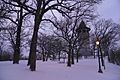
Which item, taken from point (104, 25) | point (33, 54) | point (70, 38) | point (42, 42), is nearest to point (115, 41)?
point (104, 25)

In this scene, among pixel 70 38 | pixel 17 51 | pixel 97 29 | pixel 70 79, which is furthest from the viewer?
pixel 97 29

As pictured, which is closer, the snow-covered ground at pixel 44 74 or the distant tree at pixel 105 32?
the snow-covered ground at pixel 44 74

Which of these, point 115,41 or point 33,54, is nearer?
point 33,54

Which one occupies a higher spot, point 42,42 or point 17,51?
point 42,42

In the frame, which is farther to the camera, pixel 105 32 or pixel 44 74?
pixel 105 32

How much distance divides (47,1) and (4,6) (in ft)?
18.7

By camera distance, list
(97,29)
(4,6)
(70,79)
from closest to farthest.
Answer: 1. (70,79)
2. (4,6)
3. (97,29)

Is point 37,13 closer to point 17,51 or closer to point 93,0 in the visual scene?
point 93,0

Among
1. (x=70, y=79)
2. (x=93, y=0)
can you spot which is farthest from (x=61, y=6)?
(x=70, y=79)

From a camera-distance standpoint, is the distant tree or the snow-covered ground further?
the distant tree

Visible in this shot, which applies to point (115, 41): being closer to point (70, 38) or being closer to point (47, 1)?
point (70, 38)

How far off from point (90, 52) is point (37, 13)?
223 feet

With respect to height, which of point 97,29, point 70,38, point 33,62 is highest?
point 97,29

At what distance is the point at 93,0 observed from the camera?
2247cm
